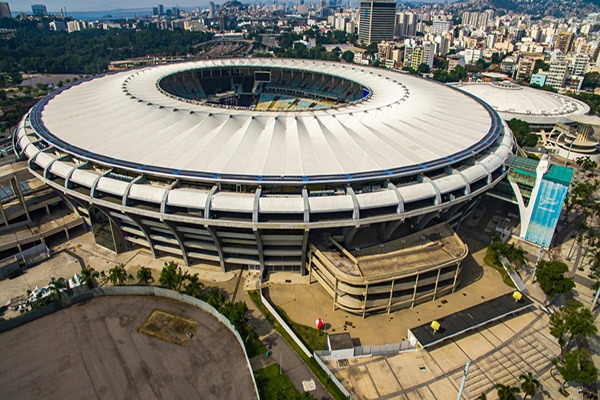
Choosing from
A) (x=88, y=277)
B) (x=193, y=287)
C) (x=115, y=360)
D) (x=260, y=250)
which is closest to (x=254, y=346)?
(x=193, y=287)

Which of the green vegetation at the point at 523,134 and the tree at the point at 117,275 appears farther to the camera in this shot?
the green vegetation at the point at 523,134

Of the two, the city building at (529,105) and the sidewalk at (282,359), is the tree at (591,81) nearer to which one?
the city building at (529,105)

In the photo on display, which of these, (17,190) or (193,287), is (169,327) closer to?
(193,287)

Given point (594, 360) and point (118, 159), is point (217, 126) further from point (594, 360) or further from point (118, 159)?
point (594, 360)

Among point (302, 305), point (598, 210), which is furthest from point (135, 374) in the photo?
point (598, 210)

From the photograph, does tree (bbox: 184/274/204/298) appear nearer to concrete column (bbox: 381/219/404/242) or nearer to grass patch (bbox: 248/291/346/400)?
grass patch (bbox: 248/291/346/400)

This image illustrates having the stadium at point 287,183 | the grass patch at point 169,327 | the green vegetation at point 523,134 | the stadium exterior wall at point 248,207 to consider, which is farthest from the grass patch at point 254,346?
the green vegetation at point 523,134
